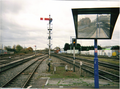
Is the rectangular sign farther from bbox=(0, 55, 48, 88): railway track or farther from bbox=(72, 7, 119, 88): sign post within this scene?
bbox=(0, 55, 48, 88): railway track

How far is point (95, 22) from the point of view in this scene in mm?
6211

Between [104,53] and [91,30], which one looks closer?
[91,30]

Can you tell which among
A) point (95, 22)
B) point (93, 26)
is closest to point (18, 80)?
point (93, 26)

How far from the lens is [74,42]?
1403 centimetres

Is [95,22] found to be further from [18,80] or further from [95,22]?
[18,80]

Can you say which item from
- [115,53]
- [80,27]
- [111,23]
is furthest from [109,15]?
[115,53]

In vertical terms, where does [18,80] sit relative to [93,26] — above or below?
below

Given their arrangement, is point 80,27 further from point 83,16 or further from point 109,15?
point 109,15

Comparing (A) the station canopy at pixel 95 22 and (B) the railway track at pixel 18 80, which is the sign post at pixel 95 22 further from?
(B) the railway track at pixel 18 80

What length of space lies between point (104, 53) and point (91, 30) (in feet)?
128

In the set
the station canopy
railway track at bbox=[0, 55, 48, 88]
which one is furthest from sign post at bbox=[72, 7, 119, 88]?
railway track at bbox=[0, 55, 48, 88]

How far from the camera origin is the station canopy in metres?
5.78

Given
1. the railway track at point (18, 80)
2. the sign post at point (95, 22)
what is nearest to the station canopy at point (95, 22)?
the sign post at point (95, 22)

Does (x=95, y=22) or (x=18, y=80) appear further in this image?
(x=18, y=80)
